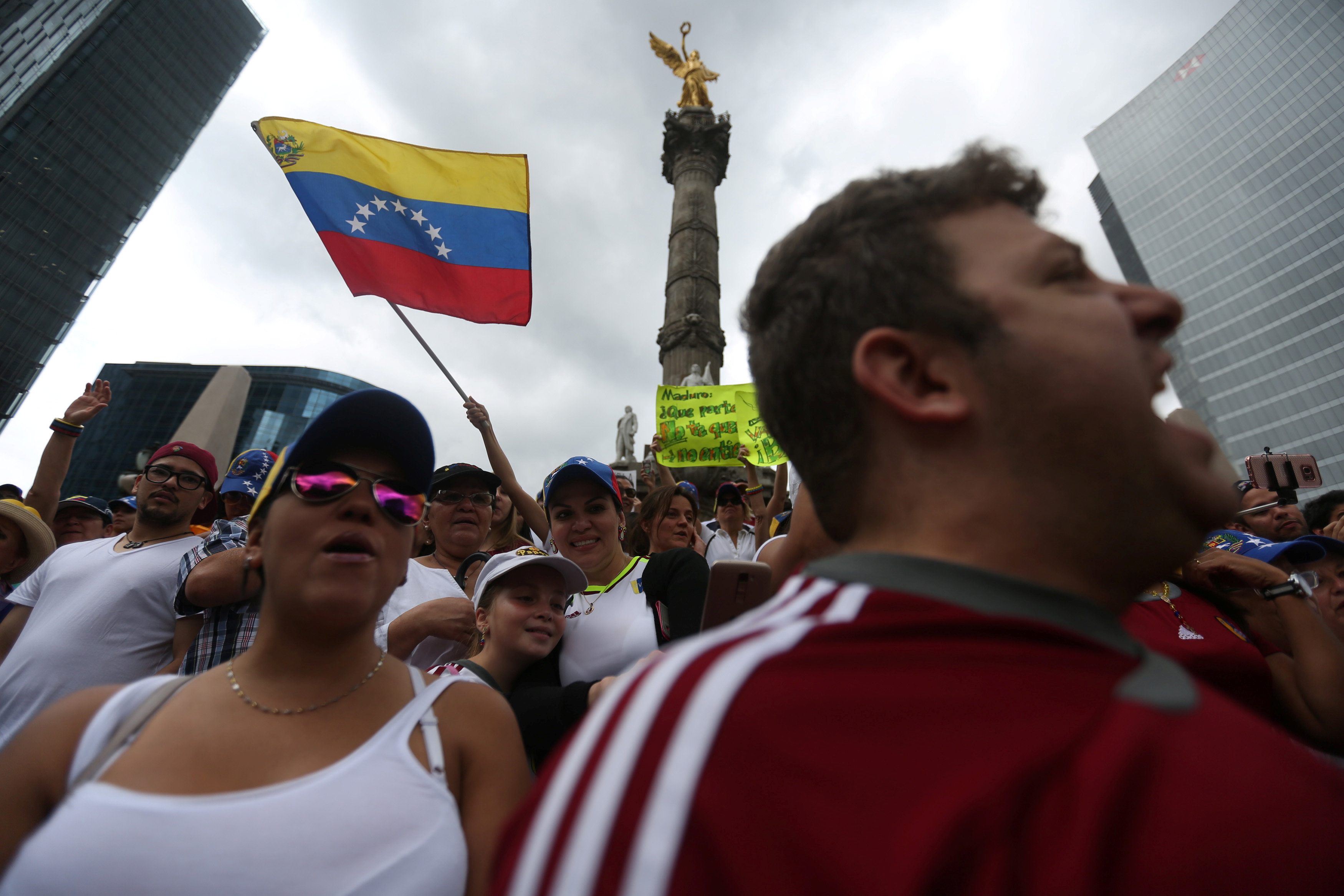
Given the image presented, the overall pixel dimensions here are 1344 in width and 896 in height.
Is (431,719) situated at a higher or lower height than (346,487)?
lower

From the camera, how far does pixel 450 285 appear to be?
451 cm

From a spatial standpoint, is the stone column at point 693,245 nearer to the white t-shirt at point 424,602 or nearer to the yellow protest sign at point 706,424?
the yellow protest sign at point 706,424

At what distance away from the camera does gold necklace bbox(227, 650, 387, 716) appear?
1.26 meters

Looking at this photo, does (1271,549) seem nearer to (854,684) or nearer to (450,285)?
(854,684)

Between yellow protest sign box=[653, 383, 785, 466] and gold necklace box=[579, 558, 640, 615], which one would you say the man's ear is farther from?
yellow protest sign box=[653, 383, 785, 466]

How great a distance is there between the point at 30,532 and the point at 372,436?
3656mm

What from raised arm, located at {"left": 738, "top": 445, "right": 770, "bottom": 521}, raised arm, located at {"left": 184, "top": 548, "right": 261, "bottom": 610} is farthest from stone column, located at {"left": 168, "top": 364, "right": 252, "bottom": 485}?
raised arm, located at {"left": 184, "top": 548, "right": 261, "bottom": 610}

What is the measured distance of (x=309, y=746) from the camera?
3.97 ft

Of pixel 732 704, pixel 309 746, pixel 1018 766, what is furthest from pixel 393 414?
pixel 1018 766

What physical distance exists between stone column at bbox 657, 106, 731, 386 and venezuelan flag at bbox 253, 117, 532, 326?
11422mm

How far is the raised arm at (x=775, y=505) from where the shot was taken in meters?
4.75

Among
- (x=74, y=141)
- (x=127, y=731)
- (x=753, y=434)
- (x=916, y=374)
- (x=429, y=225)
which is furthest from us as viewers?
(x=74, y=141)

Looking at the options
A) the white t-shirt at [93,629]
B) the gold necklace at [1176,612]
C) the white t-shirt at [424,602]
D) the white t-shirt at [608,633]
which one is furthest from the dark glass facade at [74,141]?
the gold necklace at [1176,612]

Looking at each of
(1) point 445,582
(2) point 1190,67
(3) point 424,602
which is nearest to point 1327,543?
(3) point 424,602
